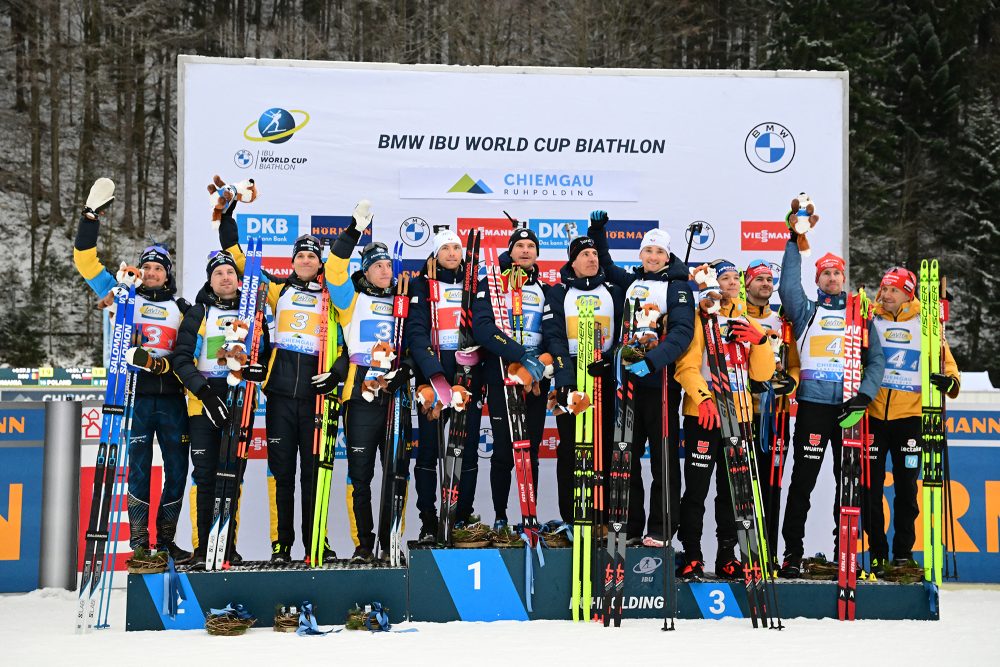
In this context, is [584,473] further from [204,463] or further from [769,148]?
[769,148]

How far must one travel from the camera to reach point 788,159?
6.80 metres

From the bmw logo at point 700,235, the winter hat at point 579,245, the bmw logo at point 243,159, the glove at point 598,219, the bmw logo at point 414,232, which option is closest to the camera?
the winter hat at point 579,245

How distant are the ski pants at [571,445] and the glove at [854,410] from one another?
4.20 feet

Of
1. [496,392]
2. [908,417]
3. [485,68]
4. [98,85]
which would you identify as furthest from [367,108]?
[98,85]

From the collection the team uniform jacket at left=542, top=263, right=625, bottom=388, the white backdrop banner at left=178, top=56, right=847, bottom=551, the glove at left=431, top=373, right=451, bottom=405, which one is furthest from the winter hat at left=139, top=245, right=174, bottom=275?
the team uniform jacket at left=542, top=263, right=625, bottom=388

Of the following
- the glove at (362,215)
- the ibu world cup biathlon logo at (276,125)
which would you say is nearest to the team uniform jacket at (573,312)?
the glove at (362,215)

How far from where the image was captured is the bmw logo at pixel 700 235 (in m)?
6.71

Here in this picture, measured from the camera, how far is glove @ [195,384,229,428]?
529 centimetres

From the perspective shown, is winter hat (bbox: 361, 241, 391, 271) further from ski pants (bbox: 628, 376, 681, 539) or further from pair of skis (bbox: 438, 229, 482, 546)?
ski pants (bbox: 628, 376, 681, 539)

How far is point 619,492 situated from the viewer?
5.34 metres

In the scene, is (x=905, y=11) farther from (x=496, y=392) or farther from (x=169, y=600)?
(x=169, y=600)

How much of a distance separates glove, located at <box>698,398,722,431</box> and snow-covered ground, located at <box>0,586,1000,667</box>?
1.05 metres

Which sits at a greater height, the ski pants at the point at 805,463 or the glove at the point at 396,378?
the glove at the point at 396,378

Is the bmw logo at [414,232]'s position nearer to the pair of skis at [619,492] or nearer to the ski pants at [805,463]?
the pair of skis at [619,492]
